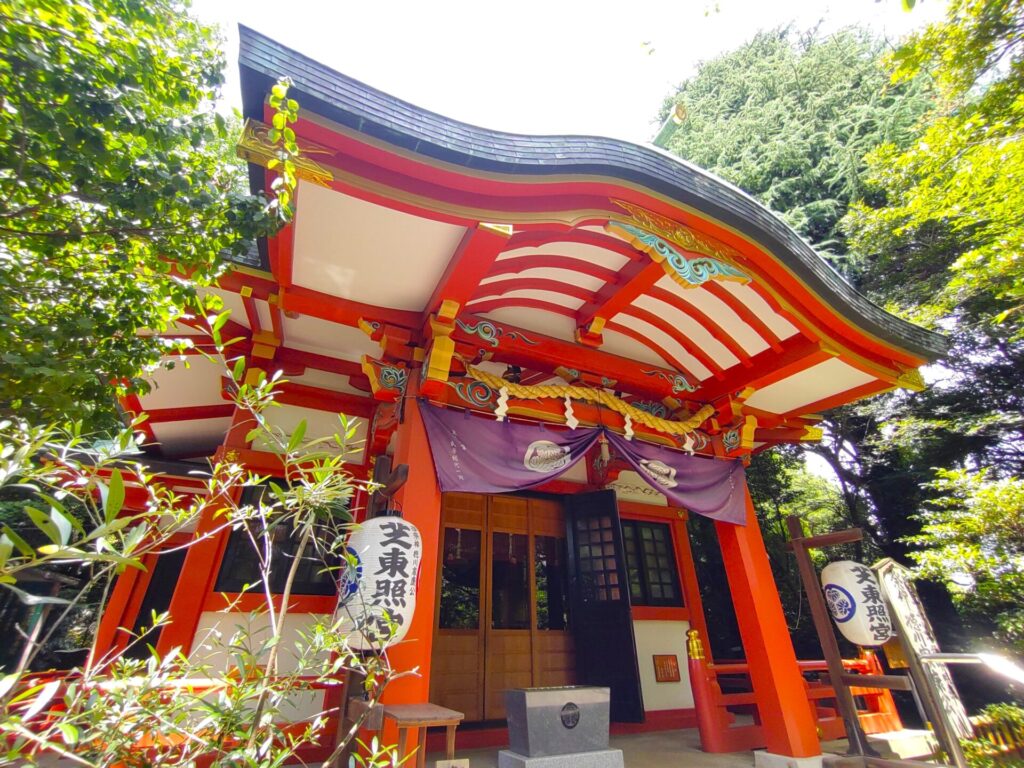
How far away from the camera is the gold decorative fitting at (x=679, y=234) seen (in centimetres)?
423

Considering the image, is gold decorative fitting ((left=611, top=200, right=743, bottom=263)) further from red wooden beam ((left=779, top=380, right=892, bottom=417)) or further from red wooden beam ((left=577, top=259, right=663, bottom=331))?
red wooden beam ((left=779, top=380, right=892, bottom=417))

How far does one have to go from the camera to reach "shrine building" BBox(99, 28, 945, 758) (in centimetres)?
351

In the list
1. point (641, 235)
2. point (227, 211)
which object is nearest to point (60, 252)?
point (227, 211)

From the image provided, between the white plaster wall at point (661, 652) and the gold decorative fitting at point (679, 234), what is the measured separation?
482 cm

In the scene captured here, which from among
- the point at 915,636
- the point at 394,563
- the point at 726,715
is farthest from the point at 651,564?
the point at 394,563

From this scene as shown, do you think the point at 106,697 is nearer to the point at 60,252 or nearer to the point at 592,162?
the point at 60,252

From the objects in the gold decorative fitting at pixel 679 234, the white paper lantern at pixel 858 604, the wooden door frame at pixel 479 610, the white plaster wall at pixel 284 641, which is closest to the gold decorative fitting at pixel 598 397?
the wooden door frame at pixel 479 610

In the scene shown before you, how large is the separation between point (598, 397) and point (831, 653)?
Result: 11.5 ft

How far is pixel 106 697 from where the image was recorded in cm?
127

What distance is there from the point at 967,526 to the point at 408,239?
25.6ft

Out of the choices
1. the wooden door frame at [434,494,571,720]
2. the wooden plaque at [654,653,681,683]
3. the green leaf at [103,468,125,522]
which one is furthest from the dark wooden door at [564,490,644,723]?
the green leaf at [103,468,125,522]

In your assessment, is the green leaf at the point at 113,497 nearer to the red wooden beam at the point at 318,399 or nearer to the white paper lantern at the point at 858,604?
the red wooden beam at the point at 318,399

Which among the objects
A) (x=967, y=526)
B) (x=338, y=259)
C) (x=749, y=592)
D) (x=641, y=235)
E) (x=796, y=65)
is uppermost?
(x=796, y=65)

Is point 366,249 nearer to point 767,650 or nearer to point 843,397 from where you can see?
point 767,650
